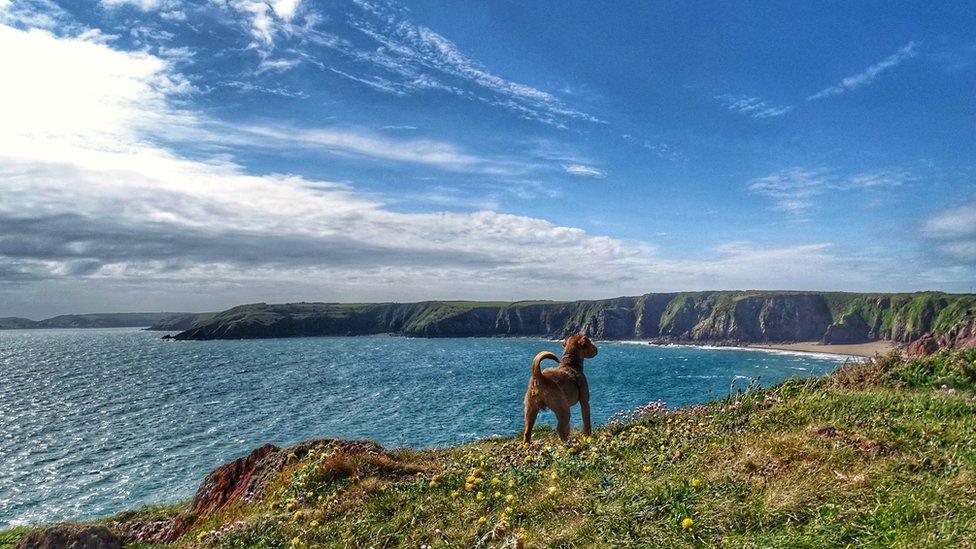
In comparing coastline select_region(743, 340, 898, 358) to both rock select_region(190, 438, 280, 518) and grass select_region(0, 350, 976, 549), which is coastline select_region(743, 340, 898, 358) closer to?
grass select_region(0, 350, 976, 549)

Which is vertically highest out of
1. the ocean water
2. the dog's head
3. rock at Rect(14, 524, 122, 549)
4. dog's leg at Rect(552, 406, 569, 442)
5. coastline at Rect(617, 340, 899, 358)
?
the dog's head

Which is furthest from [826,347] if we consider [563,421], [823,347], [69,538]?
[69,538]

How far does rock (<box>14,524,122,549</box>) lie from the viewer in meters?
11.0

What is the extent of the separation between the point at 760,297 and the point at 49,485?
200m

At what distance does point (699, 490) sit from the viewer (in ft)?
19.1

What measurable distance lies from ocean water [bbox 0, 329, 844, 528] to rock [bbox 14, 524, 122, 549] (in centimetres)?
1636

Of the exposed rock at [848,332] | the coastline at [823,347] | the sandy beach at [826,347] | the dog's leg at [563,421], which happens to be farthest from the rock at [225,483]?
the exposed rock at [848,332]

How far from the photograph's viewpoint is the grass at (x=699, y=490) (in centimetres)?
488

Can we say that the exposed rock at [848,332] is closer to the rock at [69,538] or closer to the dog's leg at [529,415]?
the dog's leg at [529,415]

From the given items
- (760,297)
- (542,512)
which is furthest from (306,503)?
(760,297)

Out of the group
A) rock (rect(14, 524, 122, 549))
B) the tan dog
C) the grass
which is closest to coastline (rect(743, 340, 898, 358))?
the tan dog

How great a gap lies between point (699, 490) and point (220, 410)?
69091mm

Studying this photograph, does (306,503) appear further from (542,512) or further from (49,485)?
(49,485)

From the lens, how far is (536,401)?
12328 mm
